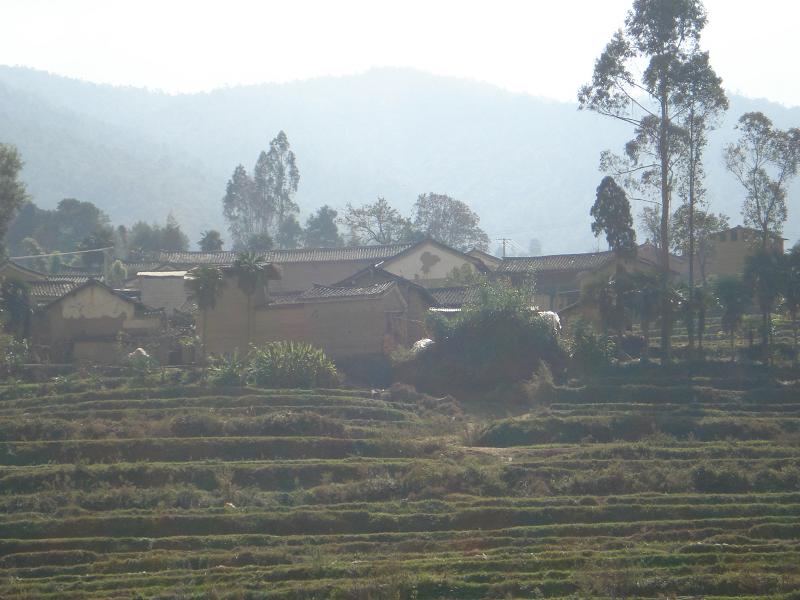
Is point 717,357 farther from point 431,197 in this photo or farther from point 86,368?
point 431,197

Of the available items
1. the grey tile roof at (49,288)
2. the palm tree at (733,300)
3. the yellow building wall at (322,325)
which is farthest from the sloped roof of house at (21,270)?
the palm tree at (733,300)

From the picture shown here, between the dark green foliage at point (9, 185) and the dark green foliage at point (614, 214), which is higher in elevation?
the dark green foliage at point (9, 185)

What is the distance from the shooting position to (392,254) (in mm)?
51000

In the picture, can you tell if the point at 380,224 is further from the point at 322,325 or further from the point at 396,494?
the point at 396,494

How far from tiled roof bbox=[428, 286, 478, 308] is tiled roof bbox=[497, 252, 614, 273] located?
5301 mm

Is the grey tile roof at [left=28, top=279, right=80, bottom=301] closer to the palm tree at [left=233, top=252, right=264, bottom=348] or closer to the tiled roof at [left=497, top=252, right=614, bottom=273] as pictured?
the palm tree at [left=233, top=252, right=264, bottom=348]

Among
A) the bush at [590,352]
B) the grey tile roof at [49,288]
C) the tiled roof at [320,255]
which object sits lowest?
the bush at [590,352]

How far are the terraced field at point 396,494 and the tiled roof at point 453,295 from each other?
10576 mm

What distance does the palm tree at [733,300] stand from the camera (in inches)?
1215

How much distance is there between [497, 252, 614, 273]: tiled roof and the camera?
4519 cm

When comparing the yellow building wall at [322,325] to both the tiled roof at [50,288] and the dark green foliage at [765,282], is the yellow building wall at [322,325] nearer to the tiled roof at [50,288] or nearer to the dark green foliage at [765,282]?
the tiled roof at [50,288]


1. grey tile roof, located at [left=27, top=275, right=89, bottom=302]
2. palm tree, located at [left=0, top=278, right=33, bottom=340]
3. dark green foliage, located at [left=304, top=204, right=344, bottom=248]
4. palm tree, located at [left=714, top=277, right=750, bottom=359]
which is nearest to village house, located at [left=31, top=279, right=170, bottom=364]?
palm tree, located at [left=0, top=278, right=33, bottom=340]

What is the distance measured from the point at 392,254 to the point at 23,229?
36.2m

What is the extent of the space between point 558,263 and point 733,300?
15790 mm
